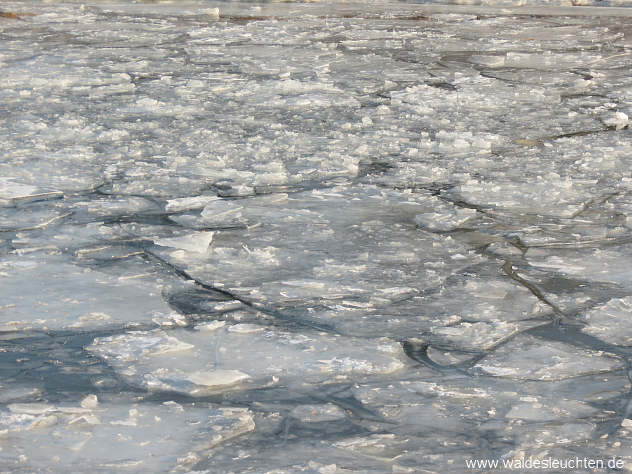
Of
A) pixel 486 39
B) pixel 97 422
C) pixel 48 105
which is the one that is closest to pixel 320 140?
pixel 48 105

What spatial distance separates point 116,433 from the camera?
155 cm

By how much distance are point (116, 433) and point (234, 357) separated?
1.08 feet

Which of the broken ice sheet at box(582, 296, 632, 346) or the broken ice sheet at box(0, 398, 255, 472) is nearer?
the broken ice sheet at box(0, 398, 255, 472)

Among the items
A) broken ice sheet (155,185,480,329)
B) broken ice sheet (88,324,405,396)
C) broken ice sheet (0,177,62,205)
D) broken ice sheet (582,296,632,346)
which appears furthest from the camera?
broken ice sheet (0,177,62,205)

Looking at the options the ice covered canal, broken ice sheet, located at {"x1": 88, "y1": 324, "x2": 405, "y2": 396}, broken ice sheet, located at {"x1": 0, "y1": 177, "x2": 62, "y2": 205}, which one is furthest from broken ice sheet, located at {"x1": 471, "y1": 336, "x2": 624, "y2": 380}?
broken ice sheet, located at {"x1": 0, "y1": 177, "x2": 62, "y2": 205}

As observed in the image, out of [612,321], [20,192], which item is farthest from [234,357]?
[20,192]

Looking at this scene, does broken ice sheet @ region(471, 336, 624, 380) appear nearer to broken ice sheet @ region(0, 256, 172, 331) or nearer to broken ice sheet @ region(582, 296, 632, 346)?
broken ice sheet @ region(582, 296, 632, 346)

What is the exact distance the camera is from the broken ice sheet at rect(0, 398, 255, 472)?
148 cm

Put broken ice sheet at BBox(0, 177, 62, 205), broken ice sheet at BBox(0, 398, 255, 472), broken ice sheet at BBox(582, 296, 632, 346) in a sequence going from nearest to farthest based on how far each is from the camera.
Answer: broken ice sheet at BBox(0, 398, 255, 472), broken ice sheet at BBox(582, 296, 632, 346), broken ice sheet at BBox(0, 177, 62, 205)

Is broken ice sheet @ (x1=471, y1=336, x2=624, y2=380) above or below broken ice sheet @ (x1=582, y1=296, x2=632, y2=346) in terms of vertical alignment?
below

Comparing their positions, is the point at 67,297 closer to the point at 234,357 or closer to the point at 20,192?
the point at 234,357

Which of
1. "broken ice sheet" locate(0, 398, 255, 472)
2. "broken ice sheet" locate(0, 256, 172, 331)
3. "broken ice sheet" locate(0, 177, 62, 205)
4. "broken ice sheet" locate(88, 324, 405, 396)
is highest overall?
"broken ice sheet" locate(0, 177, 62, 205)

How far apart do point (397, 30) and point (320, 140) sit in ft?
8.91

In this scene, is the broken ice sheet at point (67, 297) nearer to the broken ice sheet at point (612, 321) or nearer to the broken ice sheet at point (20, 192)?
the broken ice sheet at point (20, 192)
